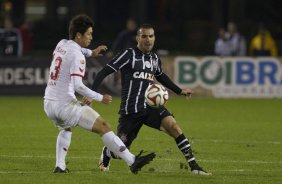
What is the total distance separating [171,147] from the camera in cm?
1562

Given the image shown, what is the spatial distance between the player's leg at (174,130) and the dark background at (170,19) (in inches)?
955

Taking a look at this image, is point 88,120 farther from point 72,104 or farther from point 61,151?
point 61,151

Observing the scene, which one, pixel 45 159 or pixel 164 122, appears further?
pixel 45 159

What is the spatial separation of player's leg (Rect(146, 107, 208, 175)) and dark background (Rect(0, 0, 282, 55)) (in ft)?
79.6

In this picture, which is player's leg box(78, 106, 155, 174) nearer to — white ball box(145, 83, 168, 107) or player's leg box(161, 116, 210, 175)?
player's leg box(161, 116, 210, 175)

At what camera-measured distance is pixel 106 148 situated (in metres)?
12.4

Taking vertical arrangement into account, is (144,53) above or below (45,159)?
above

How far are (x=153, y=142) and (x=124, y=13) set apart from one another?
135 feet

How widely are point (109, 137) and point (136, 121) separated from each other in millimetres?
930

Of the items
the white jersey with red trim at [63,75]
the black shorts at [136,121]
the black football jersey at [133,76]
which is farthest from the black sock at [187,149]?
the white jersey with red trim at [63,75]

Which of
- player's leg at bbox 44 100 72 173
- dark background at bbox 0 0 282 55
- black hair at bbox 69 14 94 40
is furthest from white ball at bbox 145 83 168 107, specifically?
dark background at bbox 0 0 282 55

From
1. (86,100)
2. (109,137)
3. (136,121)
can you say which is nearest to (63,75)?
(86,100)

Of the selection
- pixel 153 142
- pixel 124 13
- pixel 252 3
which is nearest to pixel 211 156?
pixel 153 142

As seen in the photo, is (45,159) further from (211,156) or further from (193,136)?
(193,136)
